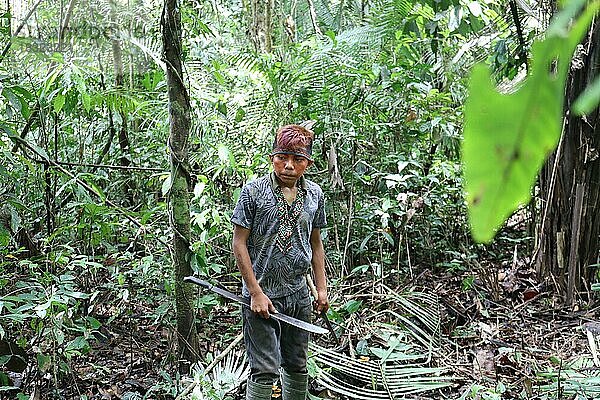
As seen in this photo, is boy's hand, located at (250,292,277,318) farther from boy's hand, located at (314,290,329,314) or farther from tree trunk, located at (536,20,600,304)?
tree trunk, located at (536,20,600,304)

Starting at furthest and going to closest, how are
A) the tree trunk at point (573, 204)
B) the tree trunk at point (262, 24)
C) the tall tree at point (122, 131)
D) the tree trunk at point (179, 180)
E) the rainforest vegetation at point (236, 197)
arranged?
the tree trunk at point (262, 24)
the tall tree at point (122, 131)
the tree trunk at point (573, 204)
the rainforest vegetation at point (236, 197)
the tree trunk at point (179, 180)

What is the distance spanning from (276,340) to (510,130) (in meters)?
2.85

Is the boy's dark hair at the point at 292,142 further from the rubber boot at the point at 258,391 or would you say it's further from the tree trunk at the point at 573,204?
the tree trunk at the point at 573,204

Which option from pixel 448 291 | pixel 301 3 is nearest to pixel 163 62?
pixel 448 291

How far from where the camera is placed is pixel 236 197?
12.0 feet

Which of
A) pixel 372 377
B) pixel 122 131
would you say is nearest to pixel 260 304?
pixel 372 377

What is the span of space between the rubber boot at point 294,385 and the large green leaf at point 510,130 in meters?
2.99

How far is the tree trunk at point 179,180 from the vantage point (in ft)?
10.2

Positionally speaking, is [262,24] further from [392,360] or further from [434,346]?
[392,360]

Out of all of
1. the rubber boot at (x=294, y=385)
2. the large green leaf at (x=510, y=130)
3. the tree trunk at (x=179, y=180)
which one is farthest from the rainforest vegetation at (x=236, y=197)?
the large green leaf at (x=510, y=130)

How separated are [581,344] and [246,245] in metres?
2.03

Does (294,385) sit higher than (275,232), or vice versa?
(275,232)

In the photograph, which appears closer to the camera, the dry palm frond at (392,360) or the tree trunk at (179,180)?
the tree trunk at (179,180)

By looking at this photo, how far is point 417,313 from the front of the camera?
159 inches
